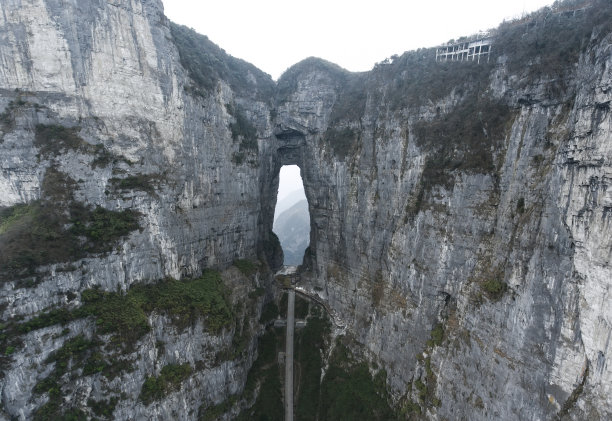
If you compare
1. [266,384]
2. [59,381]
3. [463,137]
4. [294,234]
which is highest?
[463,137]

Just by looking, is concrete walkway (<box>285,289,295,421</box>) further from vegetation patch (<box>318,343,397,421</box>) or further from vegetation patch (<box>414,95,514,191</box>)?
vegetation patch (<box>414,95,514,191</box>)

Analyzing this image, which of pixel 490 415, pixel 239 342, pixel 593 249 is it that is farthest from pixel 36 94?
pixel 490 415

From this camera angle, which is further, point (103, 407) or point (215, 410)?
point (215, 410)

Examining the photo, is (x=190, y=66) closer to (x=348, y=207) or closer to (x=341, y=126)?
(x=341, y=126)

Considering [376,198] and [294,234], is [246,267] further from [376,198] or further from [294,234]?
[294,234]

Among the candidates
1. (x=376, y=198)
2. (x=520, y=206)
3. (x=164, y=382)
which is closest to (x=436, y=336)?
(x=520, y=206)

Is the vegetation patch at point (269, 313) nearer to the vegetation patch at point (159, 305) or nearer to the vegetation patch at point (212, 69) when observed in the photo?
the vegetation patch at point (159, 305)

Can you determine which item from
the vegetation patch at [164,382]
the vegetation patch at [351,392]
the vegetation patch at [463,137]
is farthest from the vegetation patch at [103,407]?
the vegetation patch at [463,137]
